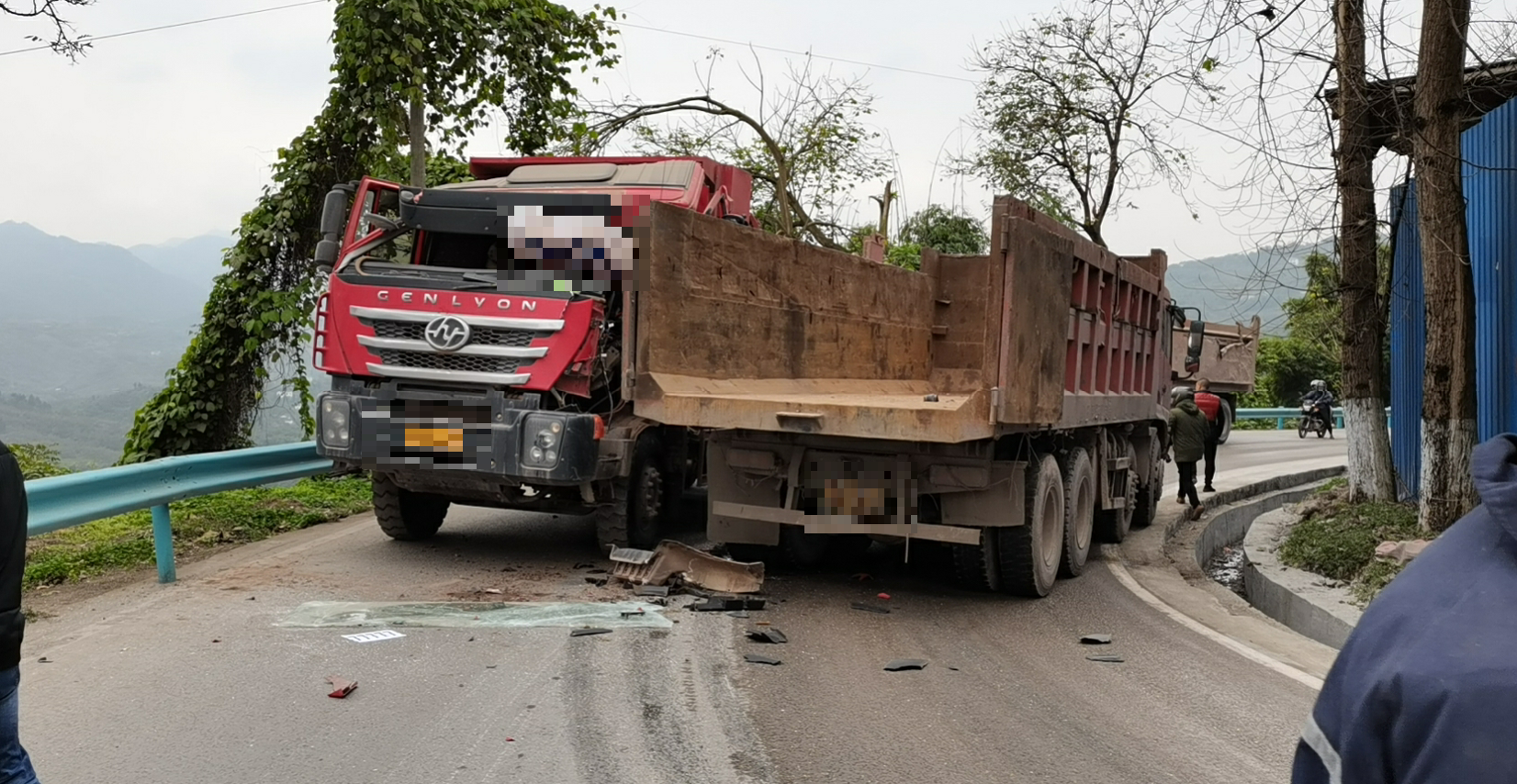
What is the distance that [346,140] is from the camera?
14.2 metres

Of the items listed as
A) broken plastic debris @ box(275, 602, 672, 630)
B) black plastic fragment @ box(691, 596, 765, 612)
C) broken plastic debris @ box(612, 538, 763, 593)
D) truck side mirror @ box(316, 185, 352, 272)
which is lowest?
broken plastic debris @ box(275, 602, 672, 630)

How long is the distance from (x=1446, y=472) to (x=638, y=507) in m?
6.29

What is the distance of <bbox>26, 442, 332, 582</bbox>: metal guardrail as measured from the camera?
6.25 m

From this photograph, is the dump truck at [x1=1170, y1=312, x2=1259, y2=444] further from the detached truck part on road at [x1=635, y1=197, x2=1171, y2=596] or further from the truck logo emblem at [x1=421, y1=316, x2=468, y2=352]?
the truck logo emblem at [x1=421, y1=316, x2=468, y2=352]

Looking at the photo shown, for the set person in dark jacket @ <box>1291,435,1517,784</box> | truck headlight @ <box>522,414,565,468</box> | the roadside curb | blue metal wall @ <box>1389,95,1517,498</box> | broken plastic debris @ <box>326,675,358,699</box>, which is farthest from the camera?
blue metal wall @ <box>1389,95,1517,498</box>

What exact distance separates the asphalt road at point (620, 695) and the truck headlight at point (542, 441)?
0.80 metres

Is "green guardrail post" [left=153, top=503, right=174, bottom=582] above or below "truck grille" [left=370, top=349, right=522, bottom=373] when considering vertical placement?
below

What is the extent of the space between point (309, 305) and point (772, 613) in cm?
890

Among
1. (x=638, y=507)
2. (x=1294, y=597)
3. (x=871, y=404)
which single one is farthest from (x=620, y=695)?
(x=1294, y=597)

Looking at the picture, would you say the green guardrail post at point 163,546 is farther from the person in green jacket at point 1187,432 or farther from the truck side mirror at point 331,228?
the person in green jacket at point 1187,432

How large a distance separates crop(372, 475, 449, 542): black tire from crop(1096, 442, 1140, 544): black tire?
6053 millimetres

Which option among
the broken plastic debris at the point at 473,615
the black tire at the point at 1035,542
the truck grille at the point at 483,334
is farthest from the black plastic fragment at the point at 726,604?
the truck grille at the point at 483,334

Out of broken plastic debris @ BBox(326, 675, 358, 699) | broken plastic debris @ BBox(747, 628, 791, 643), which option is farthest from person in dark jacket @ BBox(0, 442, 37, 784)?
broken plastic debris @ BBox(747, 628, 791, 643)

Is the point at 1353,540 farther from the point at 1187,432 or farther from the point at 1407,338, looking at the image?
the point at 1407,338
